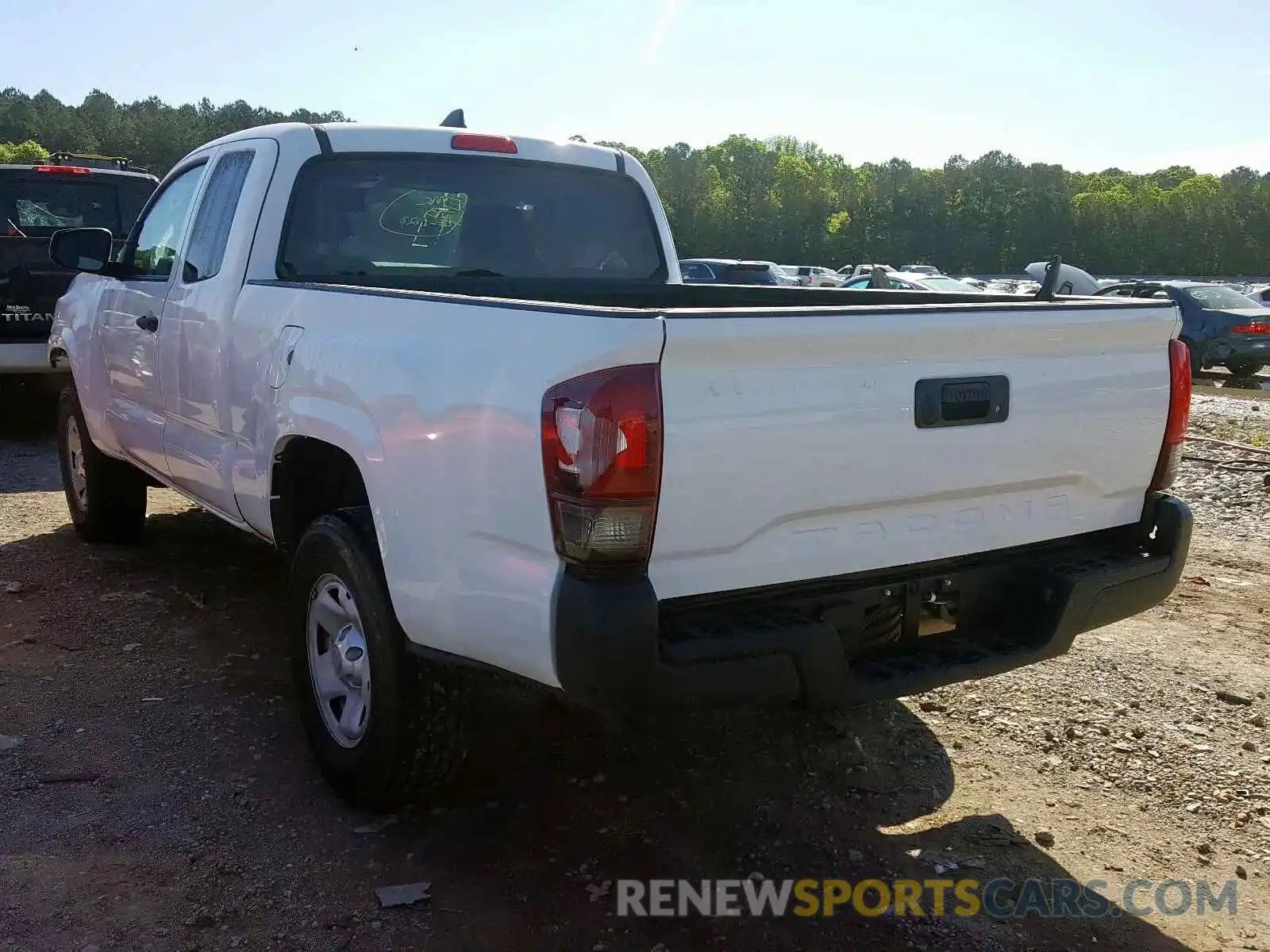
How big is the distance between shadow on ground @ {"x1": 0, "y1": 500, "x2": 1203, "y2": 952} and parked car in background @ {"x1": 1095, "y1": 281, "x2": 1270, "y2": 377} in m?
15.0

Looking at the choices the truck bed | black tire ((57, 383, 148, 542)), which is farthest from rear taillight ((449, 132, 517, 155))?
black tire ((57, 383, 148, 542))

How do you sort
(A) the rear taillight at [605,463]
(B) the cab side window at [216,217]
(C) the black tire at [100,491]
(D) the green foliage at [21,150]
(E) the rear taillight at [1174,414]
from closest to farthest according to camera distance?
(A) the rear taillight at [605,463] < (E) the rear taillight at [1174,414] < (B) the cab side window at [216,217] < (C) the black tire at [100,491] < (D) the green foliage at [21,150]

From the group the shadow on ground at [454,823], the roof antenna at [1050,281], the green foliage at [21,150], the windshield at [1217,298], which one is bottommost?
the shadow on ground at [454,823]

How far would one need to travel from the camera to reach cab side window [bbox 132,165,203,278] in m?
4.91

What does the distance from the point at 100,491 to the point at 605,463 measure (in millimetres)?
4466

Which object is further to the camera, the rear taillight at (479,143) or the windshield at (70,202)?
the windshield at (70,202)

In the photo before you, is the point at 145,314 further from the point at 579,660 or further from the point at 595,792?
the point at 579,660

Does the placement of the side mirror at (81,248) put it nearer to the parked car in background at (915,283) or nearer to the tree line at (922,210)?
the parked car in background at (915,283)

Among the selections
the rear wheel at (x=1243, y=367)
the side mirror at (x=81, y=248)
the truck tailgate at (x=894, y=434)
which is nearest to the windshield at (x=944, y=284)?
the rear wheel at (x=1243, y=367)

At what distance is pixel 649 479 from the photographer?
8.13ft

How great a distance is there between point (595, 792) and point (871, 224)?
3869 inches

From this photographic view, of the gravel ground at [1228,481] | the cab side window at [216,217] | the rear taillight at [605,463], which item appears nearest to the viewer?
the rear taillight at [605,463]

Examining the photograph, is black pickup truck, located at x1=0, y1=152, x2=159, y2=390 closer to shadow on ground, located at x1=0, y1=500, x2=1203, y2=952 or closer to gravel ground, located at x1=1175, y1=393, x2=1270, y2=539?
shadow on ground, located at x1=0, y1=500, x2=1203, y2=952

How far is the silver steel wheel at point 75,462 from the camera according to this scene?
20.3 ft
